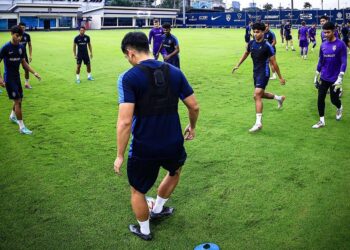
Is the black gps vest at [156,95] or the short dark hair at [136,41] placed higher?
the short dark hair at [136,41]

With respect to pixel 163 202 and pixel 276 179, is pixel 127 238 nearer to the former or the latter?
pixel 163 202

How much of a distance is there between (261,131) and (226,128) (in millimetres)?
816

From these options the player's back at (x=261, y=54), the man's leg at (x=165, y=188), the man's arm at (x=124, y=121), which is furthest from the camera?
the player's back at (x=261, y=54)

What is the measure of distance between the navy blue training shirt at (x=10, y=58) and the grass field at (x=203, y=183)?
140 cm

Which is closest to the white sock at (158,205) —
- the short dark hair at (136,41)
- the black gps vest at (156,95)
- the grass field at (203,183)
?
the grass field at (203,183)

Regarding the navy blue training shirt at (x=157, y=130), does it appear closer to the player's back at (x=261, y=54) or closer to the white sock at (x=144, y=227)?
the white sock at (x=144, y=227)

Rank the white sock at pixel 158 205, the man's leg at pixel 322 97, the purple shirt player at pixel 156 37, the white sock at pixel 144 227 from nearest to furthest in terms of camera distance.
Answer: the white sock at pixel 144 227 < the white sock at pixel 158 205 < the man's leg at pixel 322 97 < the purple shirt player at pixel 156 37

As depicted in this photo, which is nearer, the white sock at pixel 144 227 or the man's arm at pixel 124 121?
the man's arm at pixel 124 121

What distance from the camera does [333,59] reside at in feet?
25.4

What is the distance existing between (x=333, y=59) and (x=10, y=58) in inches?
289

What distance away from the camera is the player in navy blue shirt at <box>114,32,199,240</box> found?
11.3 ft

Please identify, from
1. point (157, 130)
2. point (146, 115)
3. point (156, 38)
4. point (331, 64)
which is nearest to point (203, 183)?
point (157, 130)

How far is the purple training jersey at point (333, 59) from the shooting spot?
766cm

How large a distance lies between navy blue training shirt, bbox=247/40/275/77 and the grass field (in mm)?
1345
